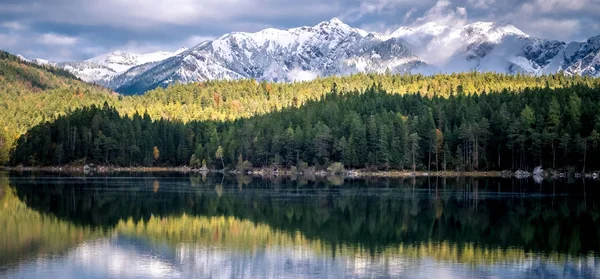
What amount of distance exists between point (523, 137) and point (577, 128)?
10.0 m

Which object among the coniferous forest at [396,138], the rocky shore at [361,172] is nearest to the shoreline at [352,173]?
the rocky shore at [361,172]

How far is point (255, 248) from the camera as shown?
168ft

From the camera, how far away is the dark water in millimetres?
43469

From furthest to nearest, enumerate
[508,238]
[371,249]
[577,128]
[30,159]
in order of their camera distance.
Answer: [30,159] → [577,128] → [508,238] → [371,249]

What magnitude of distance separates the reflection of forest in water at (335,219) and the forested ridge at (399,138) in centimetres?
4101

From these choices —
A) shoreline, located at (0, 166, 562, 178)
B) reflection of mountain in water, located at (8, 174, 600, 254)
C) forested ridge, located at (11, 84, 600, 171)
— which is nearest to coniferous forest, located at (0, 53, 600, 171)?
→ forested ridge, located at (11, 84, 600, 171)

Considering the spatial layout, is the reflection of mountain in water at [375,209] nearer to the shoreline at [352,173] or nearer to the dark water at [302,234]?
the dark water at [302,234]

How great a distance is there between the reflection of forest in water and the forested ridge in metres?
41.0

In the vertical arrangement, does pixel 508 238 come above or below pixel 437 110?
below

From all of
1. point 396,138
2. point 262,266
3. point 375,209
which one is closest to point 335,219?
point 375,209

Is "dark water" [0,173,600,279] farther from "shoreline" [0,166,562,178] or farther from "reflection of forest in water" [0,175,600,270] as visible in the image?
"shoreline" [0,166,562,178]

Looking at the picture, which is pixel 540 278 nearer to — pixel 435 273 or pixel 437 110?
pixel 435 273

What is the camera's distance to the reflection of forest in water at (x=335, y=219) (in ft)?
172

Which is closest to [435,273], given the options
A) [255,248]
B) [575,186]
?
[255,248]
